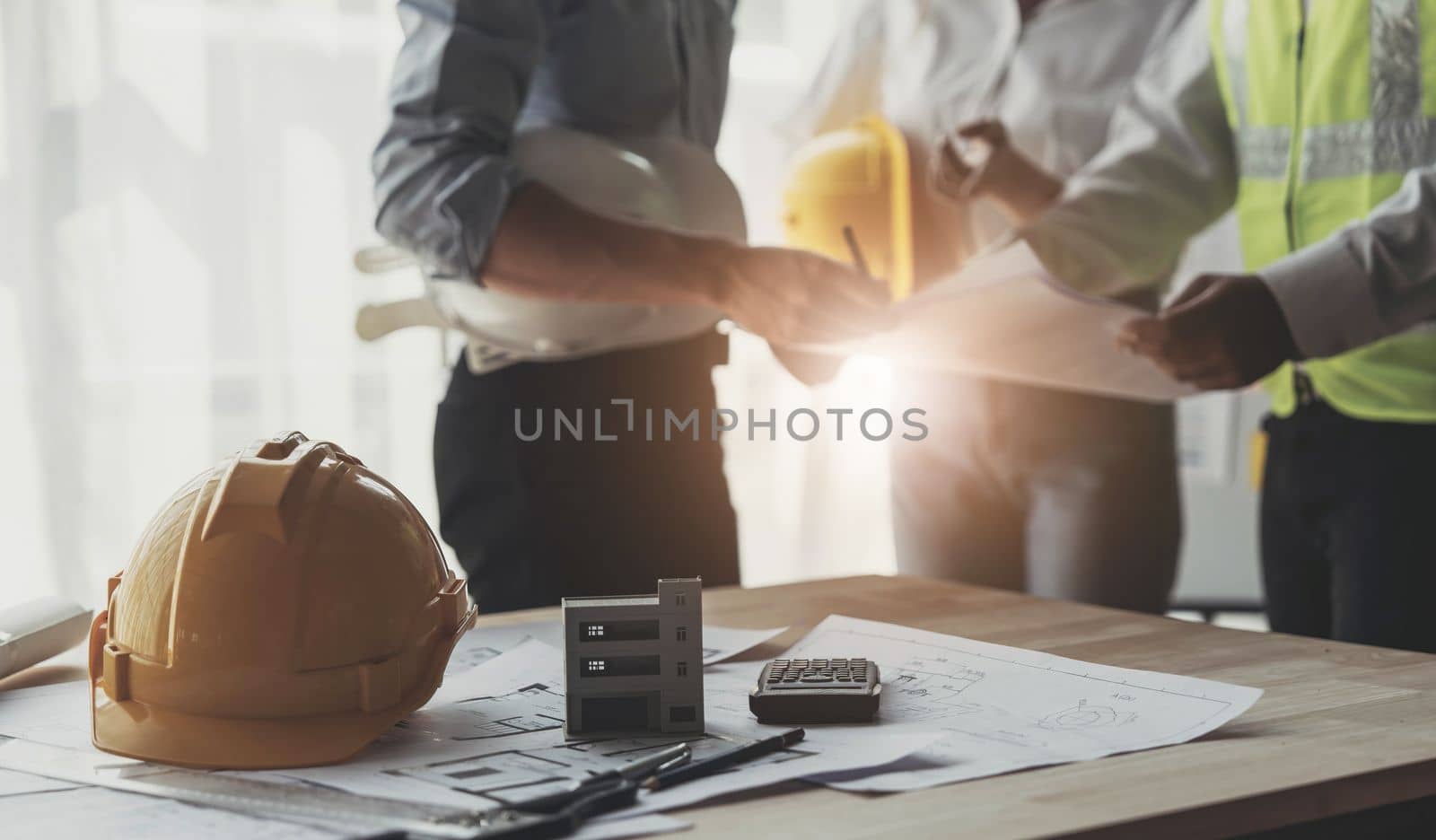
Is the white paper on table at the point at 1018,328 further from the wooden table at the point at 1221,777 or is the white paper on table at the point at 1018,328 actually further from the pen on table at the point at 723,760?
the pen on table at the point at 723,760

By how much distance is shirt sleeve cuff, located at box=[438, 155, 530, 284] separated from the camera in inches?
39.4

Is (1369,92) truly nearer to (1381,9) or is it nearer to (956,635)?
(1381,9)

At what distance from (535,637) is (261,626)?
309mm

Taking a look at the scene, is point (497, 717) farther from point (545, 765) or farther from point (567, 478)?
point (567, 478)

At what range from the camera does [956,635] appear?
2.77 feet

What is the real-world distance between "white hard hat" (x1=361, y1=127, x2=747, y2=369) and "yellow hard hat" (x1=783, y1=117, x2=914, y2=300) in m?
0.38

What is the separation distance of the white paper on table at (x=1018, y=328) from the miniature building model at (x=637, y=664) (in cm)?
66

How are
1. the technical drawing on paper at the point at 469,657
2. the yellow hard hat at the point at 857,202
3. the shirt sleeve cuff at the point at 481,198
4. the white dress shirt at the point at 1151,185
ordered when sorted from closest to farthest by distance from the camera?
the technical drawing on paper at the point at 469,657 → the shirt sleeve cuff at the point at 481,198 → the white dress shirt at the point at 1151,185 → the yellow hard hat at the point at 857,202

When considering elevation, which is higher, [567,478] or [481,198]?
[481,198]

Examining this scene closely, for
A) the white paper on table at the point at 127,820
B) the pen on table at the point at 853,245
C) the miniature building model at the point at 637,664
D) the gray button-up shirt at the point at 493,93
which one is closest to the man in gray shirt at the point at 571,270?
the gray button-up shirt at the point at 493,93

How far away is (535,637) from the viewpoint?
86 centimetres

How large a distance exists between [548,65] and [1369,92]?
756mm

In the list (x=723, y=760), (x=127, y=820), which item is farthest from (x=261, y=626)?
(x=723, y=760)

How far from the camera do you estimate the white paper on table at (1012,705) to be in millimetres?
554
